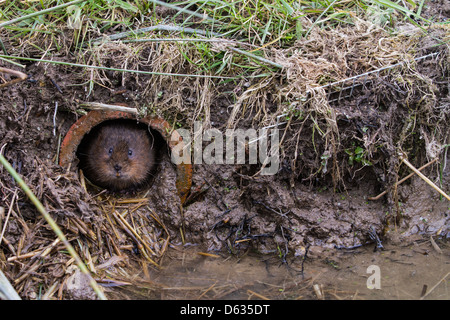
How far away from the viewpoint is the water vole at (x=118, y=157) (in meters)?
4.04

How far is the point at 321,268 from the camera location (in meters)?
3.39

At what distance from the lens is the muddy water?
9.77ft

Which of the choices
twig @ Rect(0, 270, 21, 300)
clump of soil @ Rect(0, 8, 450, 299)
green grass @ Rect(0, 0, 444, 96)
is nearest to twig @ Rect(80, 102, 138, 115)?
clump of soil @ Rect(0, 8, 450, 299)

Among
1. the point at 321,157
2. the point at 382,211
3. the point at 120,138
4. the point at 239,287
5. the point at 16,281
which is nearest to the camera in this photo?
the point at 16,281

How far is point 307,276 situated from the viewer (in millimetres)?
3254

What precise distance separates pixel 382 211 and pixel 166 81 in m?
2.23

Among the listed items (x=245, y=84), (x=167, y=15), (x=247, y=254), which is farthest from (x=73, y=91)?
(x=247, y=254)

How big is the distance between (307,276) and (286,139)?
44.9 inches

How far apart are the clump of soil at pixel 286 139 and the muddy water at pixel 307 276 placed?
17 centimetres

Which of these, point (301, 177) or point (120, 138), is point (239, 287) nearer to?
point (301, 177)
